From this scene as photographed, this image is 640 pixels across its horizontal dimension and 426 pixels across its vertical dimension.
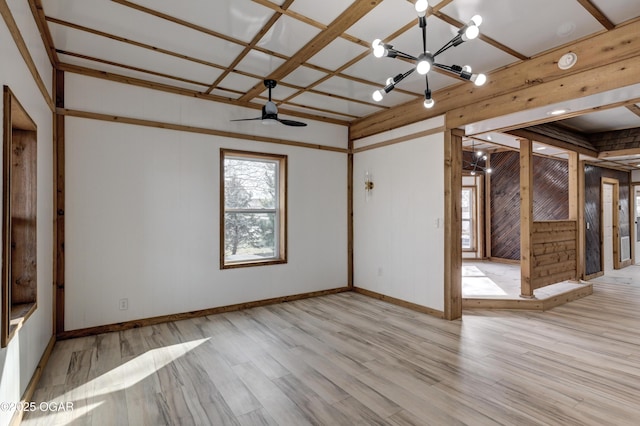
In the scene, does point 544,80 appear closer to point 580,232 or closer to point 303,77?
point 303,77

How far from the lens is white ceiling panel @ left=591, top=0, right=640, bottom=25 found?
2469mm

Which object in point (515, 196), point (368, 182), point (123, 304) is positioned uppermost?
point (368, 182)

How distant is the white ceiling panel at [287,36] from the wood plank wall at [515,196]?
22.7 feet

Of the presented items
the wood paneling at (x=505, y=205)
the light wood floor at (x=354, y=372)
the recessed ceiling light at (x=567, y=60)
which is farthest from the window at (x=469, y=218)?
the recessed ceiling light at (x=567, y=60)

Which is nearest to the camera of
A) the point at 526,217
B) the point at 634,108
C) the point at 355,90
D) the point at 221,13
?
the point at 221,13

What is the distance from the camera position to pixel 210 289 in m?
4.48

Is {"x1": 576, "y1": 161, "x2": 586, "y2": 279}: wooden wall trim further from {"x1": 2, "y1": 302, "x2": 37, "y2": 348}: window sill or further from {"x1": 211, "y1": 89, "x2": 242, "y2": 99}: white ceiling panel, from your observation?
{"x1": 2, "y1": 302, "x2": 37, "y2": 348}: window sill

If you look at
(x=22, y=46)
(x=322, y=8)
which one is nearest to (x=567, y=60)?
(x=322, y=8)

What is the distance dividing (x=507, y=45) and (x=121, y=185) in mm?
4327

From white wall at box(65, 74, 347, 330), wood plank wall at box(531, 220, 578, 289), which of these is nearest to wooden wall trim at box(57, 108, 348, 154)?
white wall at box(65, 74, 347, 330)

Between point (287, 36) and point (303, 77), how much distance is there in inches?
36.3

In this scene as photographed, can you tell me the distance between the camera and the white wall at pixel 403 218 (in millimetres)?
4426

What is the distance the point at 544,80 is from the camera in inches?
130

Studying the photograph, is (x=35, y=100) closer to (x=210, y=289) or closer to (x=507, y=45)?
(x=210, y=289)
